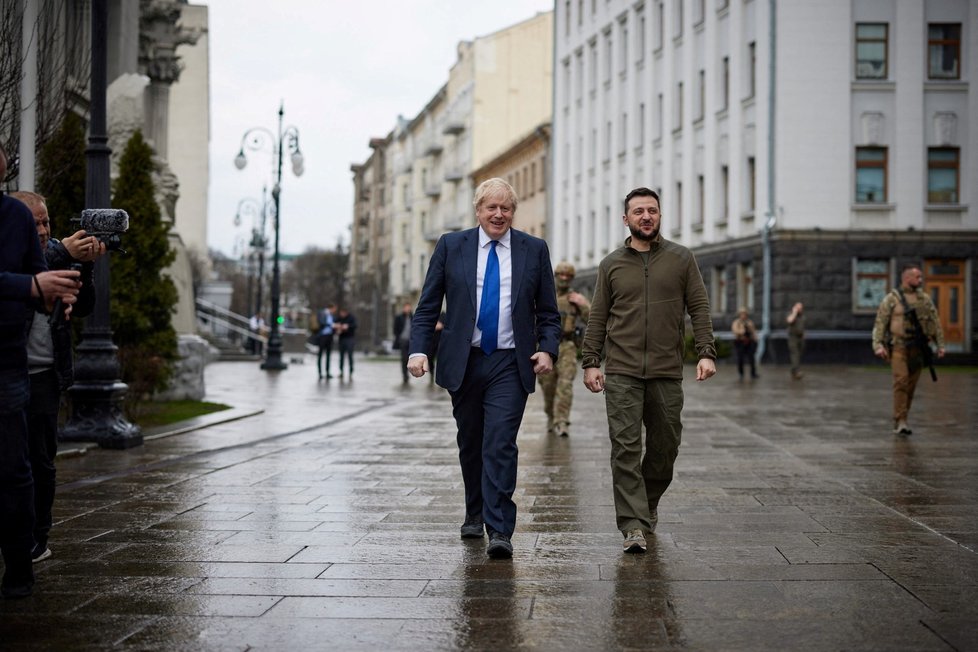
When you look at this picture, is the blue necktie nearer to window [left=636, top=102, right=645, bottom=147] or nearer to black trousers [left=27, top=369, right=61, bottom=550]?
black trousers [left=27, top=369, right=61, bottom=550]

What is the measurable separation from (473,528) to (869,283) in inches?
1298

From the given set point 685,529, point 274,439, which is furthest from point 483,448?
point 274,439

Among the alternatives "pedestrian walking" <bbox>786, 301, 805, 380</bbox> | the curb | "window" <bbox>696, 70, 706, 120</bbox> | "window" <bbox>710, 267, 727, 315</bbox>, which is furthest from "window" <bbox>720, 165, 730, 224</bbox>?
the curb

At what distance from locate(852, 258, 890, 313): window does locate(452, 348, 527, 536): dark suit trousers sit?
108ft

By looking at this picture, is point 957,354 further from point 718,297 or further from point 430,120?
point 430,120

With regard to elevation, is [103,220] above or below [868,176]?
below

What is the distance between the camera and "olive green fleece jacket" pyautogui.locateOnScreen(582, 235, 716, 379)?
7.08 metres

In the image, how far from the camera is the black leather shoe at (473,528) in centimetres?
721

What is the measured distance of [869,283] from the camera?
38.2m

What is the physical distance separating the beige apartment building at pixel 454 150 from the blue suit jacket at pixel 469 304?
57.3 m

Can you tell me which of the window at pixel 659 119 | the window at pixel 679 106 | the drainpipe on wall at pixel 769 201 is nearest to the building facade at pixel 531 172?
the window at pixel 659 119

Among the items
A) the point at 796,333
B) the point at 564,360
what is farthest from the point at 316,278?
the point at 564,360

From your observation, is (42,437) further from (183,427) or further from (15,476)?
(183,427)

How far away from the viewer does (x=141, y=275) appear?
16.3 metres
